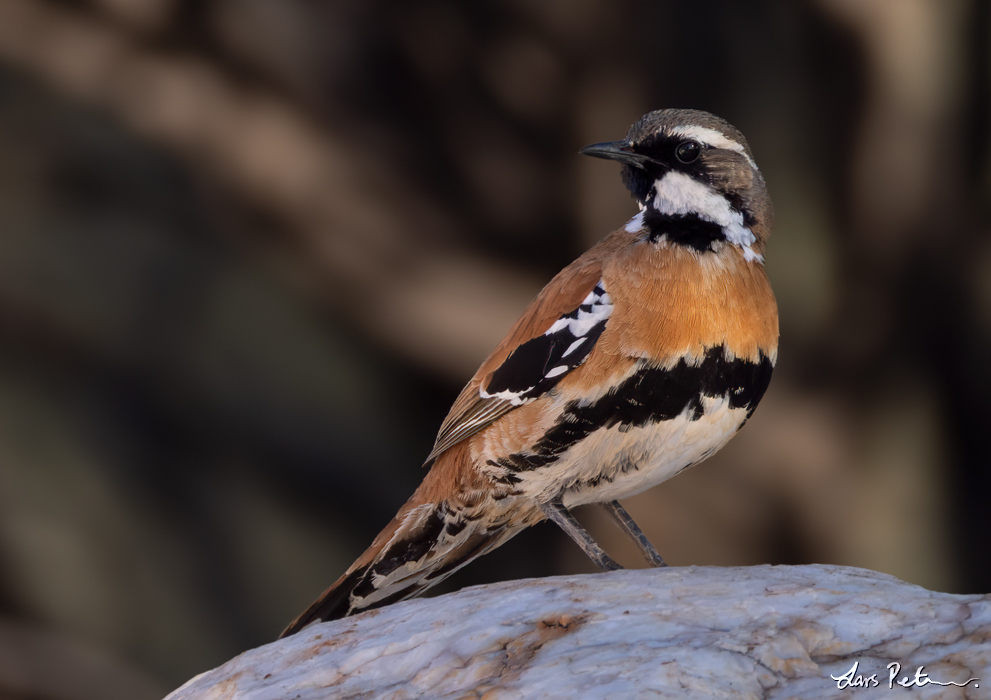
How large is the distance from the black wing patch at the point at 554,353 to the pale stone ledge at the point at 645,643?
62cm

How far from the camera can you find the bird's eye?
3.18 m

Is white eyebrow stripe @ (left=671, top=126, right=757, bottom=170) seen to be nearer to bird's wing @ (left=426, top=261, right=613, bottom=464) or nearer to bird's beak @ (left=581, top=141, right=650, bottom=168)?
bird's beak @ (left=581, top=141, right=650, bottom=168)

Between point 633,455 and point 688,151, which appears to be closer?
point 633,455

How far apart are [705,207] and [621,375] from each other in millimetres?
700

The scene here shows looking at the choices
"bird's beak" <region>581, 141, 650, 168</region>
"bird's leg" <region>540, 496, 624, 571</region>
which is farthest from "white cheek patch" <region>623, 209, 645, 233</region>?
"bird's leg" <region>540, 496, 624, 571</region>

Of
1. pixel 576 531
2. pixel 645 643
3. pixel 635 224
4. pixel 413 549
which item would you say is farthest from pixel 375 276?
pixel 645 643

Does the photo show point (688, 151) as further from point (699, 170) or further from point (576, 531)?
point (576, 531)

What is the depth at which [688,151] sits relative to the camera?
3184 millimetres

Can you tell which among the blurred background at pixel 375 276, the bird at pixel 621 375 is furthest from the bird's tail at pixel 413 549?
the blurred background at pixel 375 276

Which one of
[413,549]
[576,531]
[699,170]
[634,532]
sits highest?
[699,170]

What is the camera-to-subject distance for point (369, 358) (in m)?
6.59

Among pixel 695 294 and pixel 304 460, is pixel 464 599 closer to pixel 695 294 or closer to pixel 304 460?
pixel 695 294

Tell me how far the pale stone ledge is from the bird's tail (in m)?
0.47

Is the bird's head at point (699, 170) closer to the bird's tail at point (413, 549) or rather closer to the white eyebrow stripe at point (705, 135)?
Answer: the white eyebrow stripe at point (705, 135)
